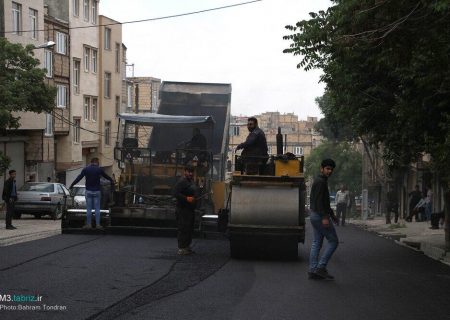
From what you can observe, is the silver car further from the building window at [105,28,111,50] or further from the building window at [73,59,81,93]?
the building window at [105,28,111,50]

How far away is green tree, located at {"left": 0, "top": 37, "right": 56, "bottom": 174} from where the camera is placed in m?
28.7

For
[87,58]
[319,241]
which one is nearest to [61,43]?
[87,58]

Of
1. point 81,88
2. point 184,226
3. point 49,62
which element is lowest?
point 184,226

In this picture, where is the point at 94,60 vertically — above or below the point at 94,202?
above

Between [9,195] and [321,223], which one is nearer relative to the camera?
[321,223]

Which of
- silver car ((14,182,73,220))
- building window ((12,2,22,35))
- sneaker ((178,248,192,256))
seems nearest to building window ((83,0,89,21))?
building window ((12,2,22,35))

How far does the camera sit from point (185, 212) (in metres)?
15.0

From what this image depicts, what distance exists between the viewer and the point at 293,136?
461ft

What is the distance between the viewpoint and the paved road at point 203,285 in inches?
356

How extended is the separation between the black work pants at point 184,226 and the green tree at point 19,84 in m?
14.9

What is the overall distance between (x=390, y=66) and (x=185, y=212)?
474 centimetres

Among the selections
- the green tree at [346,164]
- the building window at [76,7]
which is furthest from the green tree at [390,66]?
the green tree at [346,164]

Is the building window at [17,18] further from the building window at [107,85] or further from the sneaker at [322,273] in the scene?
the sneaker at [322,273]

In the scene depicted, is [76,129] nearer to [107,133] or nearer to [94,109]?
[94,109]
